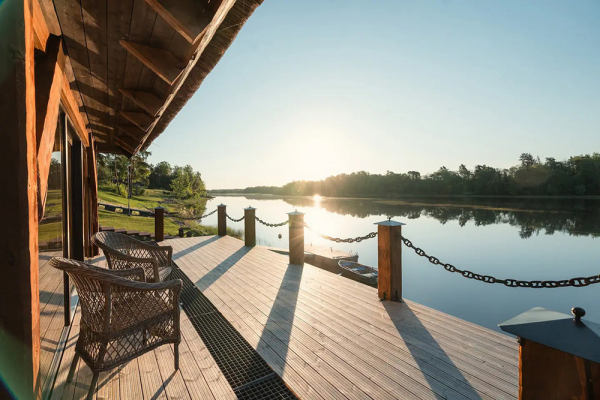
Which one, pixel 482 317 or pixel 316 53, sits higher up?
pixel 316 53

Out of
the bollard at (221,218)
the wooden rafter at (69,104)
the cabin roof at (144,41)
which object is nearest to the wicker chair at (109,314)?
the cabin roof at (144,41)

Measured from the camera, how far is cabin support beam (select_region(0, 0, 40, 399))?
3.14ft

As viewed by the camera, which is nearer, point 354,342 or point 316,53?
point 354,342

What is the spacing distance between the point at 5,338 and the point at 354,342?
2.59 metres

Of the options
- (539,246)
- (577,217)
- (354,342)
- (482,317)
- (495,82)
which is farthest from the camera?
(577,217)

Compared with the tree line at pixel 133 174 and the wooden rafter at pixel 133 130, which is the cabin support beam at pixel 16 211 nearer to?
the wooden rafter at pixel 133 130

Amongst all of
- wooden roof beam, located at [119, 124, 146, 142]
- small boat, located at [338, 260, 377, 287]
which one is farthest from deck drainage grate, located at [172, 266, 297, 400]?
small boat, located at [338, 260, 377, 287]

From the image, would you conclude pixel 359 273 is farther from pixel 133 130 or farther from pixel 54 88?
pixel 54 88

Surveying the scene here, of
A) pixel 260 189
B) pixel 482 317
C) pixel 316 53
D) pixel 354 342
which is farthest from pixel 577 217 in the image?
pixel 260 189

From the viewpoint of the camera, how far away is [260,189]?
93562mm

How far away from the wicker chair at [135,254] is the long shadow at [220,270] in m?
1.09

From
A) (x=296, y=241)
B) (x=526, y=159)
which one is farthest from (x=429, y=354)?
(x=526, y=159)

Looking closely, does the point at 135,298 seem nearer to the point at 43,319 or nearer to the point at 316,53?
the point at 43,319

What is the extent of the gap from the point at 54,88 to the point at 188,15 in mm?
956
